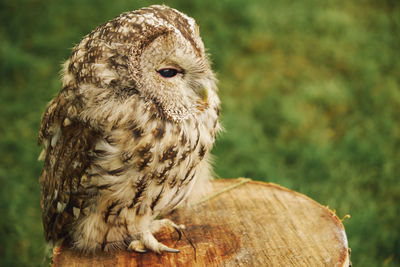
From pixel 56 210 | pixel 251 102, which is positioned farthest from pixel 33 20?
pixel 56 210

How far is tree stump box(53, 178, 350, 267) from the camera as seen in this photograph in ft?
4.95

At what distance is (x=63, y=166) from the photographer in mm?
1562

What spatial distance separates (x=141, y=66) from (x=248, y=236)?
0.80m

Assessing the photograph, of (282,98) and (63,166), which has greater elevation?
(63,166)

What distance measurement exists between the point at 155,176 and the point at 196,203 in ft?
1.47

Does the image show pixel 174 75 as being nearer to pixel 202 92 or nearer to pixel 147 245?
pixel 202 92

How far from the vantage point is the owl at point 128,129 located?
136 cm

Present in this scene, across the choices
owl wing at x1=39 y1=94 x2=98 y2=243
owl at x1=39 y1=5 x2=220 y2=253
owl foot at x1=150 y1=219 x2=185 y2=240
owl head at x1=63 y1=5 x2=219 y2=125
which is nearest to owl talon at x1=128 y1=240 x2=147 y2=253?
owl at x1=39 y1=5 x2=220 y2=253

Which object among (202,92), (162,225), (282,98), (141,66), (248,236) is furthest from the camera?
(282,98)

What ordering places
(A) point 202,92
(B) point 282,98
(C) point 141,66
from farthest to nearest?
(B) point 282,98, (A) point 202,92, (C) point 141,66

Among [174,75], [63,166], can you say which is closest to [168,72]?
[174,75]

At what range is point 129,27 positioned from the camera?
4.43ft

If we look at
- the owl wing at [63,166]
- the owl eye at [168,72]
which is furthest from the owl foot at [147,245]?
the owl eye at [168,72]

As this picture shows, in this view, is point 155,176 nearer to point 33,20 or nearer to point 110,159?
point 110,159
